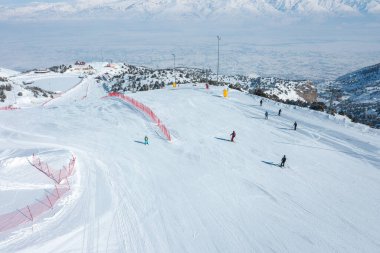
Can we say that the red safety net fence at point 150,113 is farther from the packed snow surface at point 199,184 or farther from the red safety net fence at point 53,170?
the red safety net fence at point 53,170

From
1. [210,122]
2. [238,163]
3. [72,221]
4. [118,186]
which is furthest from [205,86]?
[72,221]

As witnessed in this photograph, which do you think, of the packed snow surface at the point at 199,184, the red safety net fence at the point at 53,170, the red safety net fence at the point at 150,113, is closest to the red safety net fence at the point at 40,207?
the red safety net fence at the point at 53,170

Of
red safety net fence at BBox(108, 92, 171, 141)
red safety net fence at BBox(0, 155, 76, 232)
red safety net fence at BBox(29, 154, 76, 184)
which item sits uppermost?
red safety net fence at BBox(108, 92, 171, 141)

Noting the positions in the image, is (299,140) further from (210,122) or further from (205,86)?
(205,86)

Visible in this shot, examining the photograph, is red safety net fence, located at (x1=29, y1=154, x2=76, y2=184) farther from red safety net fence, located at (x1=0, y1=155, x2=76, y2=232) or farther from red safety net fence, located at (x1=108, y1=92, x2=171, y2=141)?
red safety net fence, located at (x1=108, y1=92, x2=171, y2=141)

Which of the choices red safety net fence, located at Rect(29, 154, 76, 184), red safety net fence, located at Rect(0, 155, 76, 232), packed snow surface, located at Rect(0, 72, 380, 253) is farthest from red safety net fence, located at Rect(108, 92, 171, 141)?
red safety net fence, located at Rect(0, 155, 76, 232)

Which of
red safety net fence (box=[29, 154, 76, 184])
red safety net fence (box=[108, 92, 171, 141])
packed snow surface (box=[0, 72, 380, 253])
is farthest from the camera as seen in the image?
red safety net fence (box=[108, 92, 171, 141])
